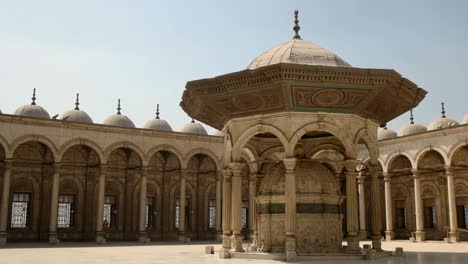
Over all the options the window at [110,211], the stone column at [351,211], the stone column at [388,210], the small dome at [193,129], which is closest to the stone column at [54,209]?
the window at [110,211]

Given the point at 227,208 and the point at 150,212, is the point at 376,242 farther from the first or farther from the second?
the point at 150,212

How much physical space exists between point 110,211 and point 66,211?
2398 mm

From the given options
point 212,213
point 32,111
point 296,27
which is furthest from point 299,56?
point 32,111

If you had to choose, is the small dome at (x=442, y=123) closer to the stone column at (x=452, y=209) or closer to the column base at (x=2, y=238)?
the stone column at (x=452, y=209)

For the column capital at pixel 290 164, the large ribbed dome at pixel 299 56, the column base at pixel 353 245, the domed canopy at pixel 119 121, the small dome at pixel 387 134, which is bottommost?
the column base at pixel 353 245

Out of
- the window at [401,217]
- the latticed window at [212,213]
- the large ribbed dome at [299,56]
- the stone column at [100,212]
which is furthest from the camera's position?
the window at [401,217]

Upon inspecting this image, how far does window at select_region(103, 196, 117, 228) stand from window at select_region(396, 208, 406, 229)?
16537 mm

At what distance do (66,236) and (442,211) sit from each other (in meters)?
19.9

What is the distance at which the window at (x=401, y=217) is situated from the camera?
30844 millimetres

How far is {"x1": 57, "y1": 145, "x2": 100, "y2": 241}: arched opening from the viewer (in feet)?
85.4

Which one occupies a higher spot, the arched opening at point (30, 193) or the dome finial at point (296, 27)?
the dome finial at point (296, 27)

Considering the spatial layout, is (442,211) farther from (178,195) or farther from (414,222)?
(178,195)

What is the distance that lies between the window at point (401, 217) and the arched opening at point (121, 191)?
15.4m

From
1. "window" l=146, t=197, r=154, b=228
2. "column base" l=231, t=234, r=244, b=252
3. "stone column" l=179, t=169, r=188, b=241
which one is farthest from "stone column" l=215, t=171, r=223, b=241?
"column base" l=231, t=234, r=244, b=252
